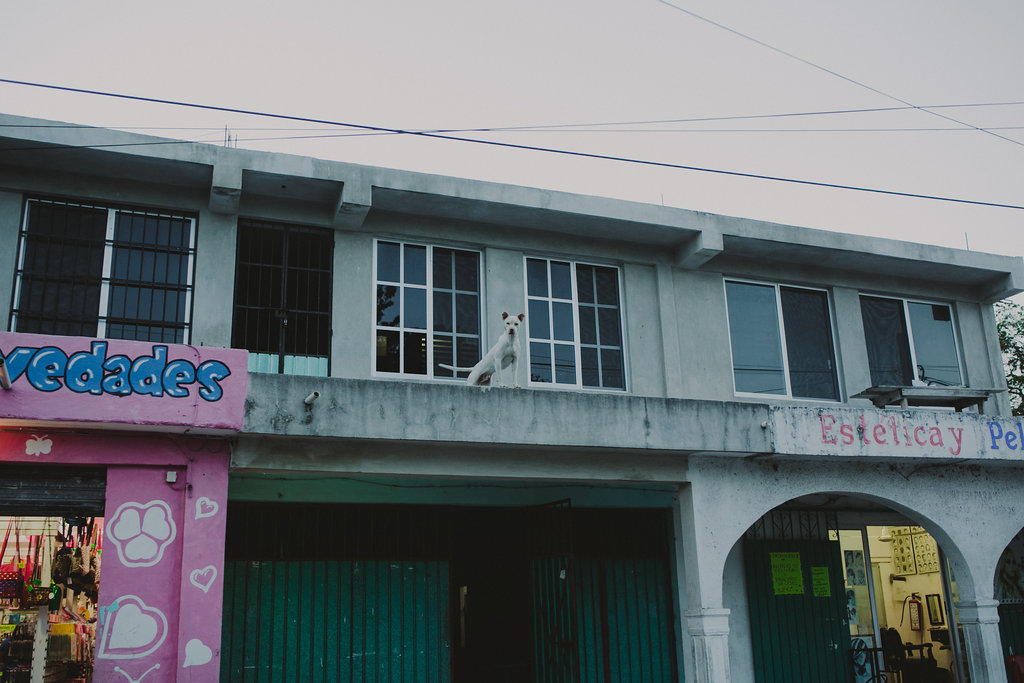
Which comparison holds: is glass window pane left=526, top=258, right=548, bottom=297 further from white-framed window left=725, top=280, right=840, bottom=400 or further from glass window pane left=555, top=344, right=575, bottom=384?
white-framed window left=725, top=280, right=840, bottom=400

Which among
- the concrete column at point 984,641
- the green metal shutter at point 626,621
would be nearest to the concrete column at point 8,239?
the green metal shutter at point 626,621

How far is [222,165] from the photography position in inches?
414

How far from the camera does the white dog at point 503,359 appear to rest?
34.2 ft

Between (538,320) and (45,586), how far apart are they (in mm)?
6883

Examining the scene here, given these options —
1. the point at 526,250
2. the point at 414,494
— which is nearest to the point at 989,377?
the point at 526,250

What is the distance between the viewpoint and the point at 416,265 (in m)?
11.9

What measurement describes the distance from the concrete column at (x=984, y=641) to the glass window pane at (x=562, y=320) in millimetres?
6022

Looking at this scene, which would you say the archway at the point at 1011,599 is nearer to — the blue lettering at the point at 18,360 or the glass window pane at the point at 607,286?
the glass window pane at the point at 607,286

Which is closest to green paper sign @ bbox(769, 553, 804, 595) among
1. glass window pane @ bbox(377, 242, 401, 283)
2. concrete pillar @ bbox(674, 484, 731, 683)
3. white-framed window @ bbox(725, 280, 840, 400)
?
white-framed window @ bbox(725, 280, 840, 400)

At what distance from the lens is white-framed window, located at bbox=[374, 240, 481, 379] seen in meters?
11.5

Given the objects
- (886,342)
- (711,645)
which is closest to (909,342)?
(886,342)

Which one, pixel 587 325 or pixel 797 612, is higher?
pixel 587 325

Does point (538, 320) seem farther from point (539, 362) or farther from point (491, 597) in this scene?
point (491, 597)

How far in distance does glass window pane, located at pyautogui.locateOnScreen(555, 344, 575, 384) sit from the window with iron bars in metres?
2.96
